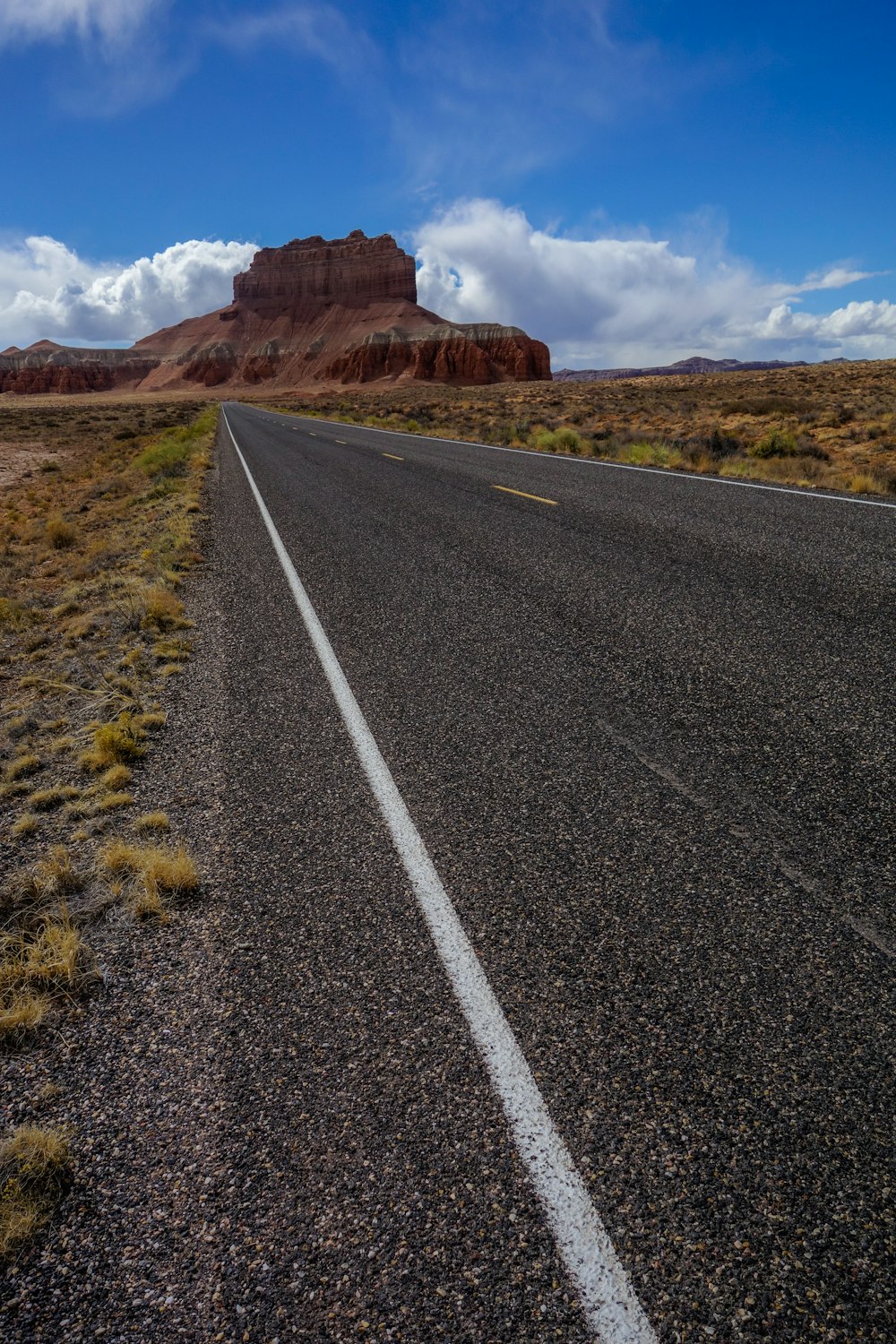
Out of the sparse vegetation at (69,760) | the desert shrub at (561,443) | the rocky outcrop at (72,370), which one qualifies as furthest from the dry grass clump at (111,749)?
the rocky outcrop at (72,370)

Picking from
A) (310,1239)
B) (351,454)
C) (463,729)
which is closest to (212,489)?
(351,454)

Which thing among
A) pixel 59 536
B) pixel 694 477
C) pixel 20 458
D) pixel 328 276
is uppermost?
pixel 328 276

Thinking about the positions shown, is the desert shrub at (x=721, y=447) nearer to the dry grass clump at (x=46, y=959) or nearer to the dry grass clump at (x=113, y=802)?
the dry grass clump at (x=113, y=802)

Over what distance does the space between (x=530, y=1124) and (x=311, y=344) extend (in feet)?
506

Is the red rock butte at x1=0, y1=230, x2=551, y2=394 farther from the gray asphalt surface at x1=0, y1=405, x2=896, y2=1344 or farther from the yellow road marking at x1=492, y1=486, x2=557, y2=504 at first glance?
the gray asphalt surface at x1=0, y1=405, x2=896, y2=1344

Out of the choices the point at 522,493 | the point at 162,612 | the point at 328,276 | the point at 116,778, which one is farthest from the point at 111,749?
the point at 328,276

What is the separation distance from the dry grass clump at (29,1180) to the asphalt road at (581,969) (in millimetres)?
421

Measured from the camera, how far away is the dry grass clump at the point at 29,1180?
1.75 m

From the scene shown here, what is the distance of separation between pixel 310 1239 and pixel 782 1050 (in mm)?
1343

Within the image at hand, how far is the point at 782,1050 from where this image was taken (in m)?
2.04

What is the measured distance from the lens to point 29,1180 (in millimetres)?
1873

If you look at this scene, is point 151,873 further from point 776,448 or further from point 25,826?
point 776,448

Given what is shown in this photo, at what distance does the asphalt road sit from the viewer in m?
1.59

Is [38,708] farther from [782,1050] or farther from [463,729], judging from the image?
[782,1050]
